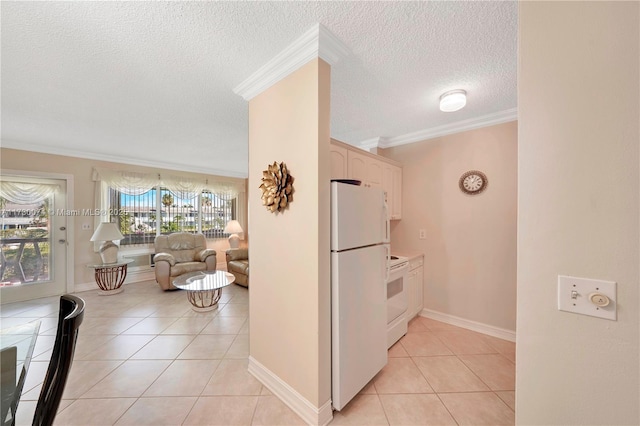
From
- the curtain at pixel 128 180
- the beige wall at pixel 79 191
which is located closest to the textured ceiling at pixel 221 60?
the beige wall at pixel 79 191

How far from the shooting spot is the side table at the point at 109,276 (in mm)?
4091

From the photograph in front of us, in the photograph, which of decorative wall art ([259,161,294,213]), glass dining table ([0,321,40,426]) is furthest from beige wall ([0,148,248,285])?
decorative wall art ([259,161,294,213])

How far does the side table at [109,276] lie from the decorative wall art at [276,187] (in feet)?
13.4

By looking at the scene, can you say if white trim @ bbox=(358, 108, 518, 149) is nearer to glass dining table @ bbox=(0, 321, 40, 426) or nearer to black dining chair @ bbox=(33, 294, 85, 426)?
black dining chair @ bbox=(33, 294, 85, 426)

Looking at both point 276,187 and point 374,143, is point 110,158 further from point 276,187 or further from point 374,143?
point 374,143

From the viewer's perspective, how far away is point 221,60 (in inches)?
67.5

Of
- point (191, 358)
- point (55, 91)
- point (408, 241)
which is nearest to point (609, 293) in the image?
point (408, 241)

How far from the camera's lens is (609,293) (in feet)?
2.43

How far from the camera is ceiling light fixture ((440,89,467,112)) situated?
83.4 inches

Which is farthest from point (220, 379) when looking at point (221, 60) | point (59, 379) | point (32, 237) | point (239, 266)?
point (32, 237)

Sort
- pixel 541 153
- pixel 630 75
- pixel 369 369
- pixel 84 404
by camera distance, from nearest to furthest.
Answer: pixel 630 75, pixel 541 153, pixel 84 404, pixel 369 369

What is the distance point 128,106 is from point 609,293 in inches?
143

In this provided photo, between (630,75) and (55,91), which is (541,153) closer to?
(630,75)

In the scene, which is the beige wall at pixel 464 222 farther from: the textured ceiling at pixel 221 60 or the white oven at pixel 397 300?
the white oven at pixel 397 300
